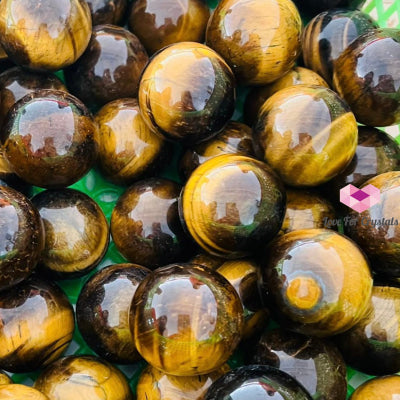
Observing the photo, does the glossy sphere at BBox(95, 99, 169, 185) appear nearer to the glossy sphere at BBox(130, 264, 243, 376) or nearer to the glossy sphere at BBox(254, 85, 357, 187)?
the glossy sphere at BBox(254, 85, 357, 187)

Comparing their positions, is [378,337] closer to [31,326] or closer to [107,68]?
[31,326]

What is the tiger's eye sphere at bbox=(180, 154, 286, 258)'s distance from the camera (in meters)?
1.12

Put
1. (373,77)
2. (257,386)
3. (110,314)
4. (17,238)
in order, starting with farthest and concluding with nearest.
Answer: (373,77)
(110,314)
(17,238)
(257,386)

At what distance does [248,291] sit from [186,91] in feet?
1.48

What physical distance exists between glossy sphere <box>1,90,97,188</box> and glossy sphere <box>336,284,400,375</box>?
0.69m

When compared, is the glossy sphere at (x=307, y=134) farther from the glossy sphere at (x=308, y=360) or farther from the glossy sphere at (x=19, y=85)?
the glossy sphere at (x=19, y=85)

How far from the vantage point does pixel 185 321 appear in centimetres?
100

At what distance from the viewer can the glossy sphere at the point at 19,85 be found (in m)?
1.36

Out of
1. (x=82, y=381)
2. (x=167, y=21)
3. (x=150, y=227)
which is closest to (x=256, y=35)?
(x=167, y=21)

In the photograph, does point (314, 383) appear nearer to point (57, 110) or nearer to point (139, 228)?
point (139, 228)

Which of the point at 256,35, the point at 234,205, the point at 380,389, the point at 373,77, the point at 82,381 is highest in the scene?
the point at 256,35

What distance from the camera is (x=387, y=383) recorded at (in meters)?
1.15

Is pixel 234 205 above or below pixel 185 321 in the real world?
above

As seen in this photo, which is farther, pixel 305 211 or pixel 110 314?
pixel 305 211
